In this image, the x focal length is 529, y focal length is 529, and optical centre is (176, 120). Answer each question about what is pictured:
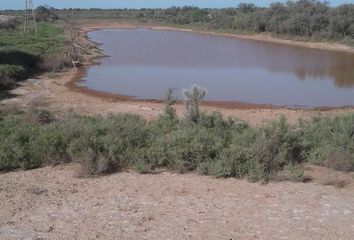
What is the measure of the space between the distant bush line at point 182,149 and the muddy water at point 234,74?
1023cm

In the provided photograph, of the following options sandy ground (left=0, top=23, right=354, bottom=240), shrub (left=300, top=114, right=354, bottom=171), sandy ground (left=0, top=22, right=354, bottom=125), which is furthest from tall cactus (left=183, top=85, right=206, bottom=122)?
sandy ground (left=0, top=22, right=354, bottom=125)

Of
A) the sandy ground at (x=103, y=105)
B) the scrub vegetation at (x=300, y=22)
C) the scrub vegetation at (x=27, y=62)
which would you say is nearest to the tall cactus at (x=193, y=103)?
the sandy ground at (x=103, y=105)

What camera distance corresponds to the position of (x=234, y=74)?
92.6 feet

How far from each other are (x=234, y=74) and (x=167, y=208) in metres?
21.7

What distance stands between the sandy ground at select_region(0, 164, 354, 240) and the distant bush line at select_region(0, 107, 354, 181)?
1.17 ft

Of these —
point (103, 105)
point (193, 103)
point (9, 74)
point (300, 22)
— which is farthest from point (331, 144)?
point (300, 22)

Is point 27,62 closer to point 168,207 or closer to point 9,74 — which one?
point 9,74

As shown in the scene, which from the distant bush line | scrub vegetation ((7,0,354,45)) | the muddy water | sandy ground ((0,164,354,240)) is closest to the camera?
sandy ground ((0,164,354,240))

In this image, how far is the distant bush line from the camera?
8586 millimetres

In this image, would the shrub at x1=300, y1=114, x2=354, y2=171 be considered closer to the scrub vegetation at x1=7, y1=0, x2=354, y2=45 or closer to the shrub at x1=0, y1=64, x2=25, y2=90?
the shrub at x1=0, y1=64, x2=25, y2=90

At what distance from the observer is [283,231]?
20.3 ft

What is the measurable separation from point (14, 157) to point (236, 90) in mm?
14745

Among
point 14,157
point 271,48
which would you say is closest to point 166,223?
point 14,157

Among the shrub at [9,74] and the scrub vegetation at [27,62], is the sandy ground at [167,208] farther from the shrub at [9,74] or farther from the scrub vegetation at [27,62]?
the scrub vegetation at [27,62]
